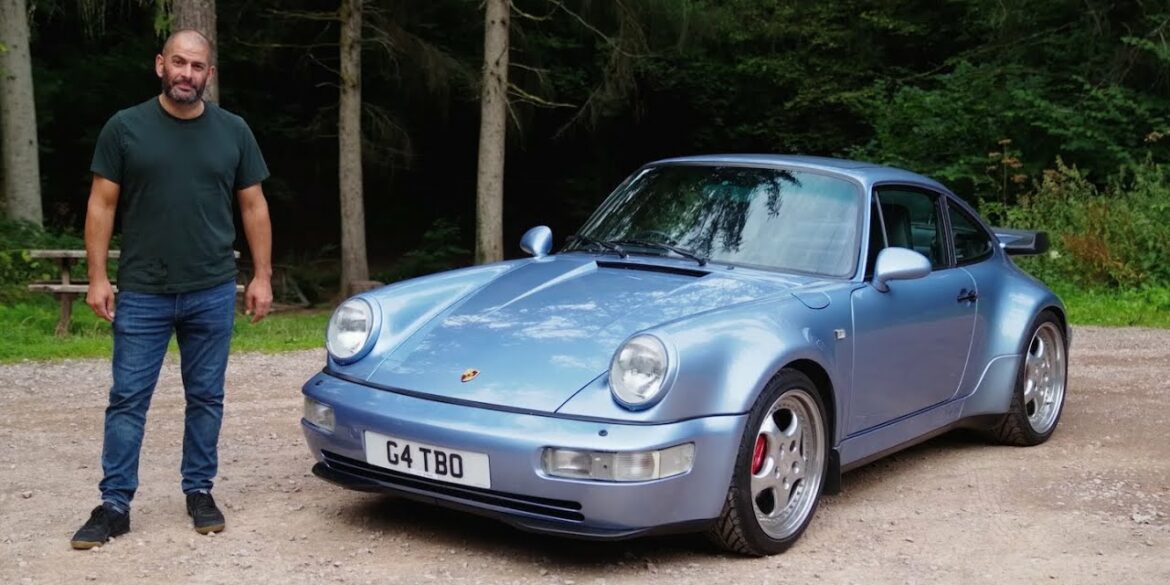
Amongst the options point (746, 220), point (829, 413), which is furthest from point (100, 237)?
point (829, 413)

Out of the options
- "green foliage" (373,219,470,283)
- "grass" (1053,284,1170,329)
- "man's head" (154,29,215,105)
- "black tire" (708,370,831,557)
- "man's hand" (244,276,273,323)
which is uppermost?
"man's head" (154,29,215,105)

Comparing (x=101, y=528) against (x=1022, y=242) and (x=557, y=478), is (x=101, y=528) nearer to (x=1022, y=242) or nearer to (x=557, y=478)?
(x=557, y=478)

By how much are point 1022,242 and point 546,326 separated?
137 inches

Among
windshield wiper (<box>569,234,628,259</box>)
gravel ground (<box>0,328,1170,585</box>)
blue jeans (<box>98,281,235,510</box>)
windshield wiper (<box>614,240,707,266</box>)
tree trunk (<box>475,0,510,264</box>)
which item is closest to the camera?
gravel ground (<box>0,328,1170,585</box>)

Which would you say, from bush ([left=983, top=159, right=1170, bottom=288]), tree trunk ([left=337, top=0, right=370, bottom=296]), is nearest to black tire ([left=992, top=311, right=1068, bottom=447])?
bush ([left=983, top=159, right=1170, bottom=288])

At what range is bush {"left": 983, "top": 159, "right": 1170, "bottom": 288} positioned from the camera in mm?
14047

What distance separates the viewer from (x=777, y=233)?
18.4 feet

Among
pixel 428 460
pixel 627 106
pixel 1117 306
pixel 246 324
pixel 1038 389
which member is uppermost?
pixel 627 106

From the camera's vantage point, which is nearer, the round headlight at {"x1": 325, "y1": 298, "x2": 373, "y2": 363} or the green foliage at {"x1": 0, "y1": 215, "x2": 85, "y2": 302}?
the round headlight at {"x1": 325, "y1": 298, "x2": 373, "y2": 363}

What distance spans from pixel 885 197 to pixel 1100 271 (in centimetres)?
925

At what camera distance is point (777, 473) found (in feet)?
15.7

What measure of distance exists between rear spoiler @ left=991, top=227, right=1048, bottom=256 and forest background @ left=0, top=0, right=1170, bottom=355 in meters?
5.58

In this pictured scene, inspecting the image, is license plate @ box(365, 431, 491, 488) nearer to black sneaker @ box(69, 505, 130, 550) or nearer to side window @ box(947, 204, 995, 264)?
black sneaker @ box(69, 505, 130, 550)

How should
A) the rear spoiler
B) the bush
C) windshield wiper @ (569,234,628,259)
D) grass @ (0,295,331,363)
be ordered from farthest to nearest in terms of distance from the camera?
the bush → grass @ (0,295,331,363) → the rear spoiler → windshield wiper @ (569,234,628,259)
